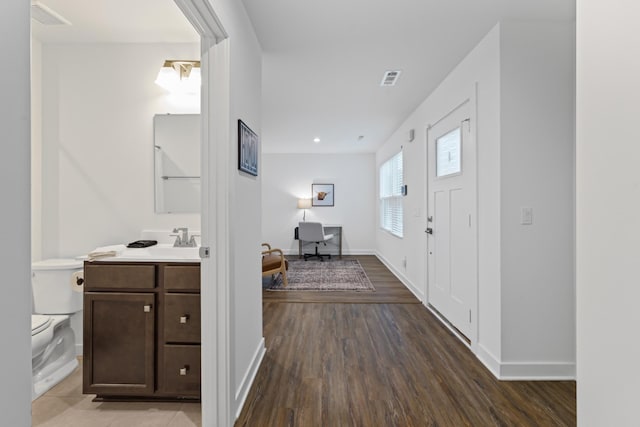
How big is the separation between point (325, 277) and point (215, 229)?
3.70 meters

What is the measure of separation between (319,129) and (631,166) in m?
4.74

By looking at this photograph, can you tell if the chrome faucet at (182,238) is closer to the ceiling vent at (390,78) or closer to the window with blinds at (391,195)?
the ceiling vent at (390,78)

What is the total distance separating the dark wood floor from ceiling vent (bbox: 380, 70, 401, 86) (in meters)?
2.44

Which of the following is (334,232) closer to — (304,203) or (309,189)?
(304,203)

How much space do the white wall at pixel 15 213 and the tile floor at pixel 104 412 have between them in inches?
56.7

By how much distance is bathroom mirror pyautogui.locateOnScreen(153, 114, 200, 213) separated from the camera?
7.80ft

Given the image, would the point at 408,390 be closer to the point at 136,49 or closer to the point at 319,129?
the point at 136,49

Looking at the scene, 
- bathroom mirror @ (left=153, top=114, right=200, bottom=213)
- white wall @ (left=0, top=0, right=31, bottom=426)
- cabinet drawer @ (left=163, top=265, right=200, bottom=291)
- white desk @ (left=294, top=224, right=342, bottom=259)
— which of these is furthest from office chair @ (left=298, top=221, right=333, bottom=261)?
white wall @ (left=0, top=0, right=31, bottom=426)

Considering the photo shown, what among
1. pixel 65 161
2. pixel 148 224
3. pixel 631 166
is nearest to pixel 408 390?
pixel 631 166

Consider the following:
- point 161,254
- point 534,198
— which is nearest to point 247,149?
point 161,254

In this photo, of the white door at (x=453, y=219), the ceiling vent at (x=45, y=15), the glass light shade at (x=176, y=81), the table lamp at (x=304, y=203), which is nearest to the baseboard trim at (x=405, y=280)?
the white door at (x=453, y=219)

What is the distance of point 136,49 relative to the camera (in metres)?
2.35

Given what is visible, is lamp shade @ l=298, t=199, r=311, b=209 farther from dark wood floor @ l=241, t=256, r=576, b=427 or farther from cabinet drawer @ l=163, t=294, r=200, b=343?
cabinet drawer @ l=163, t=294, r=200, b=343

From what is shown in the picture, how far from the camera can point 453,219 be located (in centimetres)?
297
